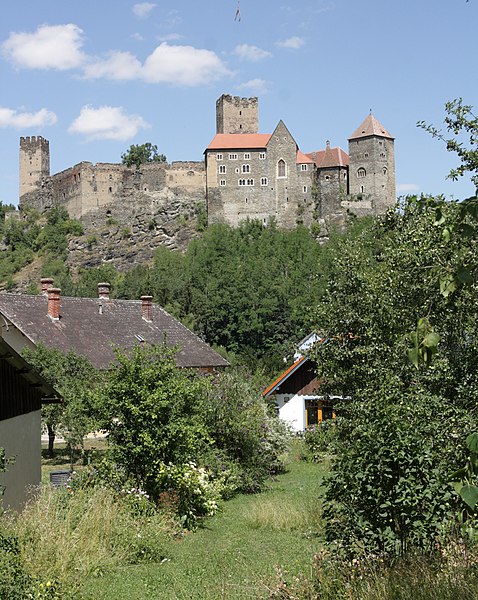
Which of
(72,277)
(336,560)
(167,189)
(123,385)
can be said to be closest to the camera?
(336,560)

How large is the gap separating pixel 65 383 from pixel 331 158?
75.7 meters

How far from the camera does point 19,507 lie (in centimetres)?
1315

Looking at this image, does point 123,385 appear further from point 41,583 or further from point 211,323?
point 211,323

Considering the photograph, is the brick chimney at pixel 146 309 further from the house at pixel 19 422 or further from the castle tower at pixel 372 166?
the castle tower at pixel 372 166

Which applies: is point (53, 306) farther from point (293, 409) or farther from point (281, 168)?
point (281, 168)

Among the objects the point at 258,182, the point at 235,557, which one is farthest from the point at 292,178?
the point at 235,557

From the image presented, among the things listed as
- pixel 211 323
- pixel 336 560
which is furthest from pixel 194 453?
pixel 211 323

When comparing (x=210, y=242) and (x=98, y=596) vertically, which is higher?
A: (x=210, y=242)

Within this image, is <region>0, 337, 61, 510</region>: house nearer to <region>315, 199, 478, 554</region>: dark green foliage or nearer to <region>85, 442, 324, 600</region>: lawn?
<region>85, 442, 324, 600</region>: lawn

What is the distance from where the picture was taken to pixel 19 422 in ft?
44.5

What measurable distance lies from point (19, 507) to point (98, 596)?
4.39 meters

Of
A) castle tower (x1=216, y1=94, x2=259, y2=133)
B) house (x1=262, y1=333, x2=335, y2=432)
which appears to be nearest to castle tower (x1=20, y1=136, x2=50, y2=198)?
castle tower (x1=216, y1=94, x2=259, y2=133)

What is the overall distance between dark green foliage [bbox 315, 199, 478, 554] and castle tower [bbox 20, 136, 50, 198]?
314 feet

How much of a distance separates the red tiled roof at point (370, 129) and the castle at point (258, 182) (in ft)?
0.41
